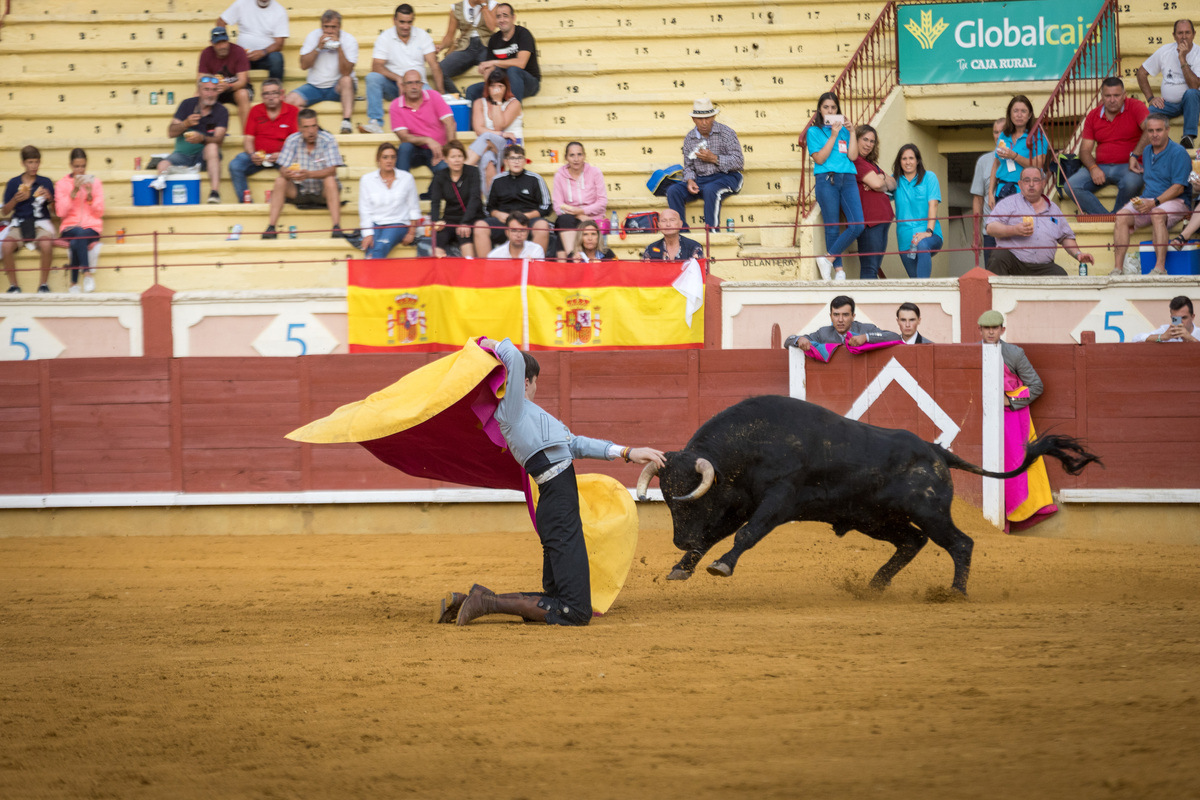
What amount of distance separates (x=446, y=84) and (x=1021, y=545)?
279 inches

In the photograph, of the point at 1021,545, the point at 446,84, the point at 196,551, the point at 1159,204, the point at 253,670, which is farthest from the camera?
the point at 446,84

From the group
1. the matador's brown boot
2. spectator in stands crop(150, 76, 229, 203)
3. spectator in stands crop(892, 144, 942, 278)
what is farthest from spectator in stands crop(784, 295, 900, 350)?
spectator in stands crop(150, 76, 229, 203)

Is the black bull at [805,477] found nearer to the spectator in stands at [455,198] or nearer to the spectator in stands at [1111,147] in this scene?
the spectator in stands at [455,198]

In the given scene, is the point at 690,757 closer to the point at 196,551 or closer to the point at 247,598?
the point at 247,598

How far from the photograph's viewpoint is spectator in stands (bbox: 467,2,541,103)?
12.5 metres

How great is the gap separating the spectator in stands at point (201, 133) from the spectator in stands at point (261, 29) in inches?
29.1

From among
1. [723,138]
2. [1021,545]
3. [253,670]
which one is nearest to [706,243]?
[723,138]

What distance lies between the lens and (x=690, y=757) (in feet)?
11.2

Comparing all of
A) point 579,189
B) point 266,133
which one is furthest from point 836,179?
point 266,133

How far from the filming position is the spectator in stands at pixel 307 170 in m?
11.5

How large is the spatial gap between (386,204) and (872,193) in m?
4.05

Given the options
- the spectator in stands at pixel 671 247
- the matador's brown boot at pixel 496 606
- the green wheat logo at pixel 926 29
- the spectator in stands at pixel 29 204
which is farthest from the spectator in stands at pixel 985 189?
the spectator in stands at pixel 29 204

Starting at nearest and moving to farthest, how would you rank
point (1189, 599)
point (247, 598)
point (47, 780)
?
1. point (47, 780)
2. point (1189, 599)
3. point (247, 598)

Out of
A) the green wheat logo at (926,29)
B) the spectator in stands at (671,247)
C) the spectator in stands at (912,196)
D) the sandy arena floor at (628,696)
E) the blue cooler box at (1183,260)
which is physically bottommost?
the sandy arena floor at (628,696)
